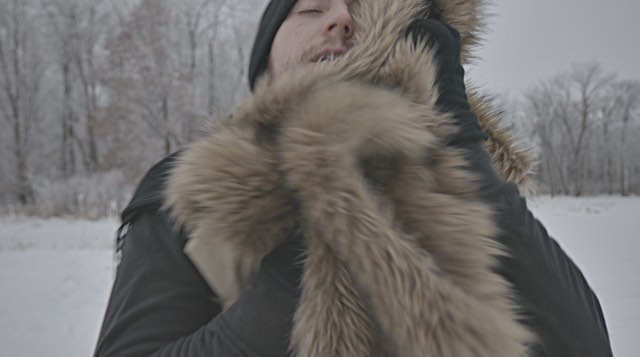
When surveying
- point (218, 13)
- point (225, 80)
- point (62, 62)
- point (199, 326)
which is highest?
point (218, 13)

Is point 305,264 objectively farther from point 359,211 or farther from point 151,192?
point 151,192

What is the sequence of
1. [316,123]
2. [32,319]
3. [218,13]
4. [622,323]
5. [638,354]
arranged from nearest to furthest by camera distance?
[316,123] < [638,354] < [622,323] < [32,319] < [218,13]

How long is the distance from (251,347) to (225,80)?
51.6 feet

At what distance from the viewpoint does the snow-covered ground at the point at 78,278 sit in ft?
11.8

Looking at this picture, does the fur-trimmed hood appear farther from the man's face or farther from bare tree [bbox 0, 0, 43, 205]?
bare tree [bbox 0, 0, 43, 205]

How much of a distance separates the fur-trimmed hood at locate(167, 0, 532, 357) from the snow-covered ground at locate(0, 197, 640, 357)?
0.76 metres

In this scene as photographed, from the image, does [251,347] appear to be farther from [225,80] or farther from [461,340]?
[225,80]

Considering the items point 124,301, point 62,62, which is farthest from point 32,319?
point 62,62

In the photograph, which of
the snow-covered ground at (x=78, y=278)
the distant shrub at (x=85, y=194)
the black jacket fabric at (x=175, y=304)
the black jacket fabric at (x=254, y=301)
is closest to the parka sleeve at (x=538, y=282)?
the black jacket fabric at (x=254, y=301)

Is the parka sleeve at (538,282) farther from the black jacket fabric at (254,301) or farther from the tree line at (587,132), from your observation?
the tree line at (587,132)

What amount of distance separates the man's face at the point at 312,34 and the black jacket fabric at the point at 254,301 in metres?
→ 0.50

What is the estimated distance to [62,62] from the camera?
683 inches

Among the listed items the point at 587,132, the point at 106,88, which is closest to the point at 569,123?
the point at 587,132

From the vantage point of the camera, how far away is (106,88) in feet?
51.9
